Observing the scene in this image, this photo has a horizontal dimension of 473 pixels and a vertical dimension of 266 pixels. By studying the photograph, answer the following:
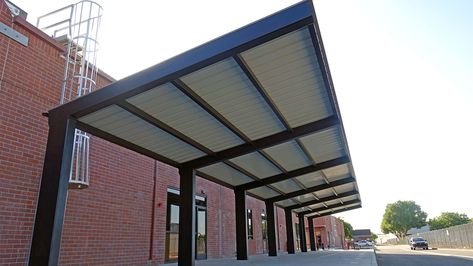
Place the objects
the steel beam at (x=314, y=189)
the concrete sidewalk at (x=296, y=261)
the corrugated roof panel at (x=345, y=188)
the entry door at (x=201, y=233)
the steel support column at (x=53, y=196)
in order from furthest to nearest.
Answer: the corrugated roof panel at (x=345, y=188)
the steel beam at (x=314, y=189)
the entry door at (x=201, y=233)
the concrete sidewalk at (x=296, y=261)
the steel support column at (x=53, y=196)

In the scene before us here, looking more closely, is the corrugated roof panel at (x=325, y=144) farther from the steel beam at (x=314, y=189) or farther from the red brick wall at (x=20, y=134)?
the red brick wall at (x=20, y=134)

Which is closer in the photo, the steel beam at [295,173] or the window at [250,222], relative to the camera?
the steel beam at [295,173]

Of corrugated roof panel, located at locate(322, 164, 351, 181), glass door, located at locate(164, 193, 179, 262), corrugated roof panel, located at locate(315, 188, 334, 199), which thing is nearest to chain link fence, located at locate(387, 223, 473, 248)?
corrugated roof panel, located at locate(315, 188, 334, 199)

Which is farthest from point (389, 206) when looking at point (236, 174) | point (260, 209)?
point (236, 174)

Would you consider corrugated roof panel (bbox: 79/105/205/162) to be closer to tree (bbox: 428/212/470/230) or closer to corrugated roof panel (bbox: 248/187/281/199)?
corrugated roof panel (bbox: 248/187/281/199)

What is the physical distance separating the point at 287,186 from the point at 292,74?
10078mm

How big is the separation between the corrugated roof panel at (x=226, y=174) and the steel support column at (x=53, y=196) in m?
5.12

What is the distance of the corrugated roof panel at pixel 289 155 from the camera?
11.0m

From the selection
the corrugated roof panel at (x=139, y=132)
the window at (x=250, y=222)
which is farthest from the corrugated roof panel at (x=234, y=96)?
the window at (x=250, y=222)

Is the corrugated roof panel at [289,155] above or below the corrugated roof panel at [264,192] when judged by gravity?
above

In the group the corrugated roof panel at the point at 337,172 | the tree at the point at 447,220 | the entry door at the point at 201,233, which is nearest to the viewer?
the entry door at the point at 201,233

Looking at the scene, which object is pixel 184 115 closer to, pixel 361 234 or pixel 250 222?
pixel 250 222

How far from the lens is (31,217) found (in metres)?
7.51

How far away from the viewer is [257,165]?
12.2 m
